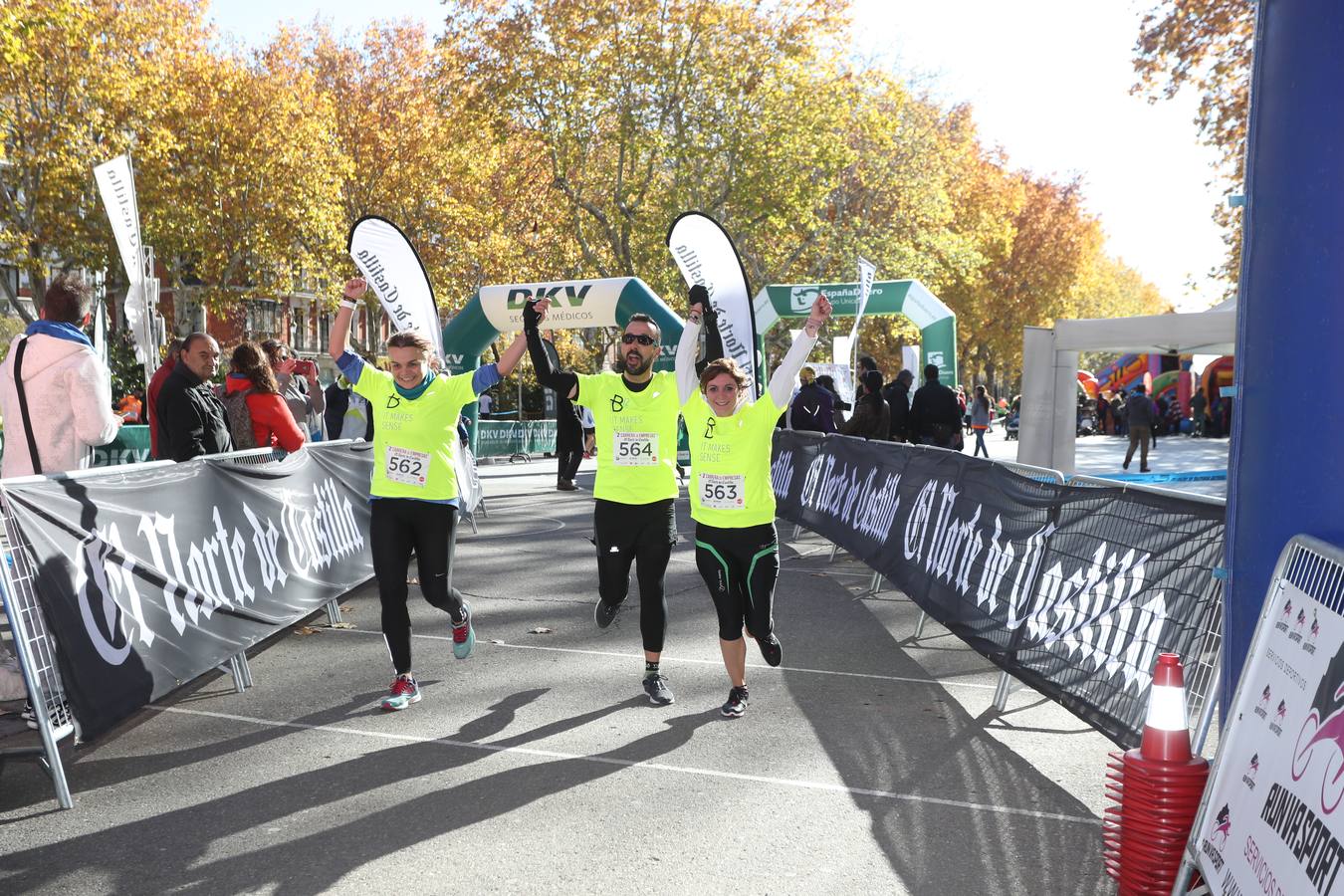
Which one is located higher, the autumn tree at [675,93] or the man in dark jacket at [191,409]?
the autumn tree at [675,93]

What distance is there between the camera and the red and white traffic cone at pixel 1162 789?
328cm

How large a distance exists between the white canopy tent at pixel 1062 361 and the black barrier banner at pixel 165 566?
24.4ft

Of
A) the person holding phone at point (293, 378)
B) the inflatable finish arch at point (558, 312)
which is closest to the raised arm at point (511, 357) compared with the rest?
the person holding phone at point (293, 378)

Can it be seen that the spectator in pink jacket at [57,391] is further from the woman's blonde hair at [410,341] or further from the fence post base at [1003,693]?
the fence post base at [1003,693]

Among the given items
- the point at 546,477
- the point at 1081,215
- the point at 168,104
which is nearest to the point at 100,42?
the point at 168,104

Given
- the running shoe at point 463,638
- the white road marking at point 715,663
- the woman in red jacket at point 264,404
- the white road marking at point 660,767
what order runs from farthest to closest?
the woman in red jacket at point 264,404
the white road marking at point 715,663
the running shoe at point 463,638
the white road marking at point 660,767

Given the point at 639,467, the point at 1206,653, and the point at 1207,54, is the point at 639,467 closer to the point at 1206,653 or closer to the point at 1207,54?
the point at 1206,653

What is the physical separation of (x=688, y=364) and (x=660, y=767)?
2.10 metres

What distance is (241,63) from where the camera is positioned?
34.1m

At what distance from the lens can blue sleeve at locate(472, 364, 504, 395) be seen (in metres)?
6.06

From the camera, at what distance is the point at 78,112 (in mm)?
27734

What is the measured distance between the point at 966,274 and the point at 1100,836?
141 ft

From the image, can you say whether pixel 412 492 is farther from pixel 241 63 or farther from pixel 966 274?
pixel 966 274

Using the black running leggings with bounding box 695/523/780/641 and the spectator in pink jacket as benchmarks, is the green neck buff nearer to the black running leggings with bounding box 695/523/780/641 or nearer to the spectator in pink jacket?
the spectator in pink jacket
